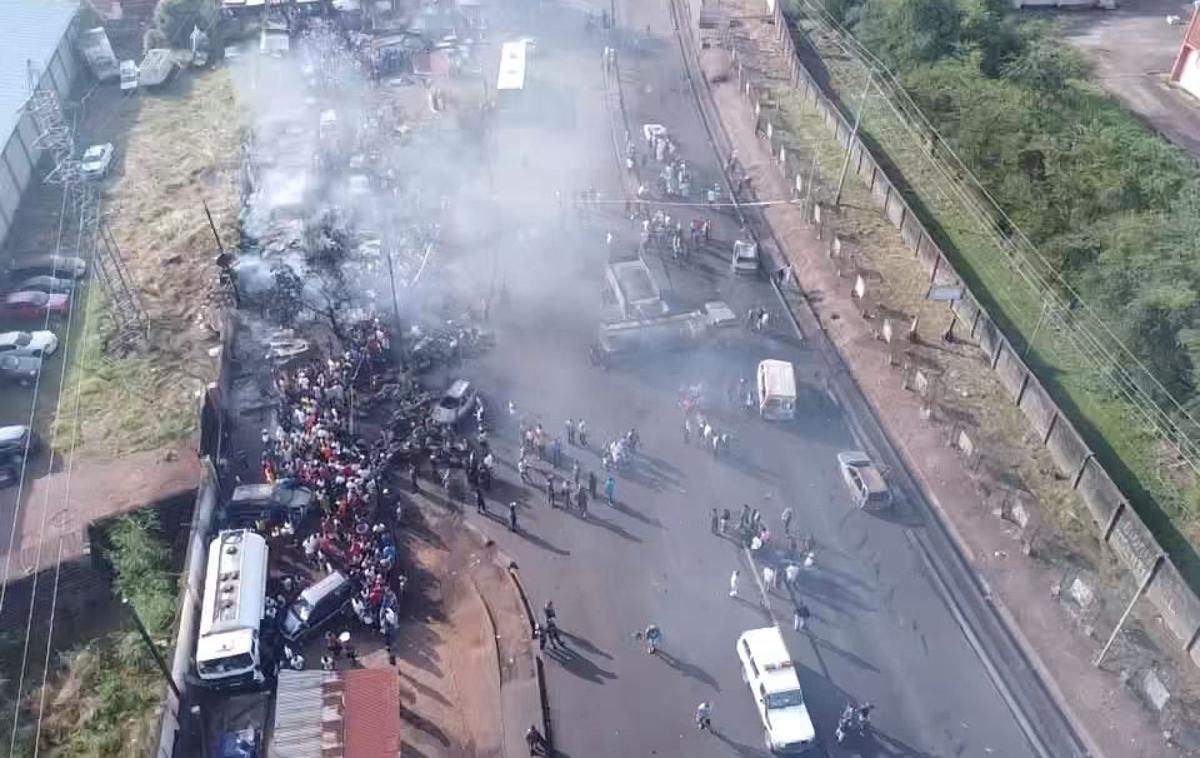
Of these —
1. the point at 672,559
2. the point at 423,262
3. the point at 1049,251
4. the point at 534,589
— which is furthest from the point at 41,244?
the point at 1049,251

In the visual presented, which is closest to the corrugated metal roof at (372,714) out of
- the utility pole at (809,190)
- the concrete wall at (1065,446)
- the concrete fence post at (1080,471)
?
the concrete wall at (1065,446)

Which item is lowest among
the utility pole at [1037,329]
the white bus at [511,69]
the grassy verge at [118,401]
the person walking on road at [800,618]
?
the grassy verge at [118,401]

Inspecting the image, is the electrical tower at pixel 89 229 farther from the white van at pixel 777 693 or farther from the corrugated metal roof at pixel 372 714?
the white van at pixel 777 693

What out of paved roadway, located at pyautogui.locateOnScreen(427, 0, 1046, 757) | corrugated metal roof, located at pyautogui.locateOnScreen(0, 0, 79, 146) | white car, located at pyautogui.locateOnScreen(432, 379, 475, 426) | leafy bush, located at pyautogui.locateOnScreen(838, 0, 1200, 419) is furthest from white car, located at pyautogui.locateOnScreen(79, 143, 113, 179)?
leafy bush, located at pyautogui.locateOnScreen(838, 0, 1200, 419)

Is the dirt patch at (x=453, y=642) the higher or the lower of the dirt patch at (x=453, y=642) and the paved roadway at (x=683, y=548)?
the lower

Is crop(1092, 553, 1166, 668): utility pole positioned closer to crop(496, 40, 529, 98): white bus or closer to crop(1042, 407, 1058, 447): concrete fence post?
crop(1042, 407, 1058, 447): concrete fence post
